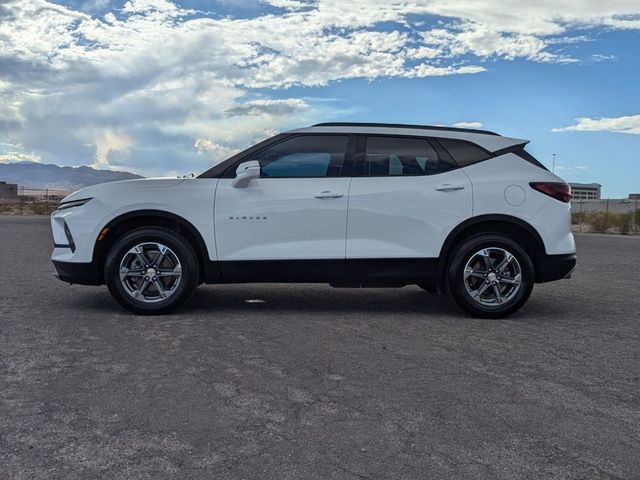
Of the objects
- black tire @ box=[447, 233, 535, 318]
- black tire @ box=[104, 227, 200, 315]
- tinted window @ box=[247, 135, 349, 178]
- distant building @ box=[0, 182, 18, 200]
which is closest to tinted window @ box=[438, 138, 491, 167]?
black tire @ box=[447, 233, 535, 318]

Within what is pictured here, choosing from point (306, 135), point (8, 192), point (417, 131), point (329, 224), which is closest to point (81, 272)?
point (329, 224)

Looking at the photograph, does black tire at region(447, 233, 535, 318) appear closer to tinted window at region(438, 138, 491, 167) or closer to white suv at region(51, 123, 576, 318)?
white suv at region(51, 123, 576, 318)

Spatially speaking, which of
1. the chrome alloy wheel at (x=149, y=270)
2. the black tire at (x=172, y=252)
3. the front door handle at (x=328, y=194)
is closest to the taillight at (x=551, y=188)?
the front door handle at (x=328, y=194)

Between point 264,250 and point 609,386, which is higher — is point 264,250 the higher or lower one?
the higher one

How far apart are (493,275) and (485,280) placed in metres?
0.09

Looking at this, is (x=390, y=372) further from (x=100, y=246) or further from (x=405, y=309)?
(x=100, y=246)

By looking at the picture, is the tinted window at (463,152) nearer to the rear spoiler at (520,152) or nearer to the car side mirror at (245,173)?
the rear spoiler at (520,152)

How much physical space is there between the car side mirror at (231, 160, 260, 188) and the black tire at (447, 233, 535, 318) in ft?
7.13

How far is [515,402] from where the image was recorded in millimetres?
3840

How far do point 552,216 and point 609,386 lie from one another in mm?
2494

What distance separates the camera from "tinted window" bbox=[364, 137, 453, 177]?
6.34 metres

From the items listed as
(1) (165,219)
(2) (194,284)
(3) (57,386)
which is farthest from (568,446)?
(1) (165,219)

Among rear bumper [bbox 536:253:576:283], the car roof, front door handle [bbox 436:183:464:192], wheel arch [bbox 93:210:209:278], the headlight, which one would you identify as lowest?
rear bumper [bbox 536:253:576:283]

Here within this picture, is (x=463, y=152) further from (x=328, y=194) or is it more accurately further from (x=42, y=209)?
(x=42, y=209)
